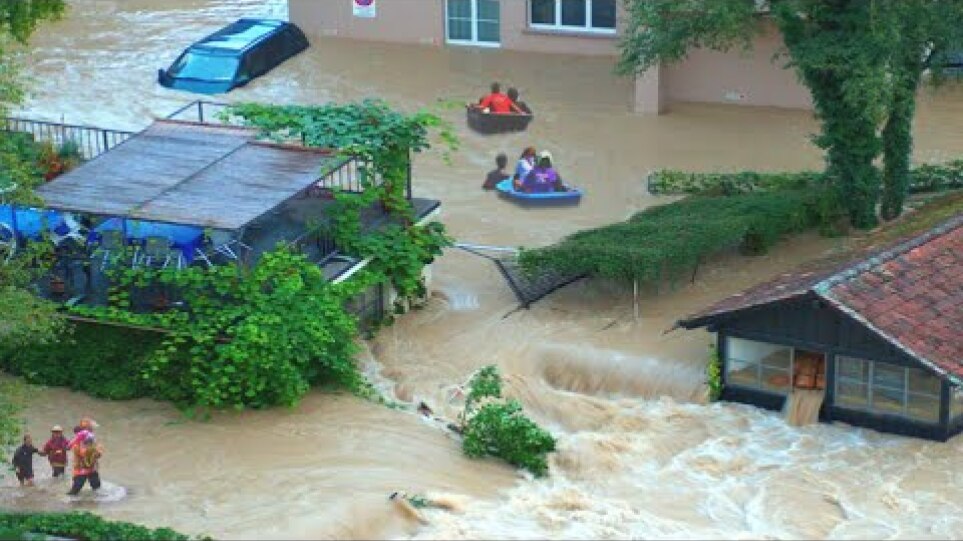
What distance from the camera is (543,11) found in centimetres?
4194

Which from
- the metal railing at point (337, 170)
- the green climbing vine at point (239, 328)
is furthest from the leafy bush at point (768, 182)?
the green climbing vine at point (239, 328)

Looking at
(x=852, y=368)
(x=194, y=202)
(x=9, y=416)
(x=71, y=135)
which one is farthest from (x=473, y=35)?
(x=9, y=416)

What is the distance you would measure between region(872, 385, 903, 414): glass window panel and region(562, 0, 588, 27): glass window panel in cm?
1631

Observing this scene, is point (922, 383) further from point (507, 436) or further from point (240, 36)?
point (240, 36)

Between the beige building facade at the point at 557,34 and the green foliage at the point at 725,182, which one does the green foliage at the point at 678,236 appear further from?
the beige building facade at the point at 557,34

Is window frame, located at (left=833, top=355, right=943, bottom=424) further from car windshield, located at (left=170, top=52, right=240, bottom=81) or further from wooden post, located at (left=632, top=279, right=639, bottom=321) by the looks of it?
car windshield, located at (left=170, top=52, right=240, bottom=81)

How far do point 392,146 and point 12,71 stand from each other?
6838 millimetres

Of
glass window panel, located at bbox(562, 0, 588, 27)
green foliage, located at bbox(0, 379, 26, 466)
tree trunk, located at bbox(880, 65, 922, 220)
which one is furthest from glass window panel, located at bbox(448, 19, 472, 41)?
green foliage, located at bbox(0, 379, 26, 466)

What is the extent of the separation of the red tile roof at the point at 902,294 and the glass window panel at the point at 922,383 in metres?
0.37

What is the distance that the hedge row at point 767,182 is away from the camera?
3472 cm

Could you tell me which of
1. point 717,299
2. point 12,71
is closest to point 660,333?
point 717,299

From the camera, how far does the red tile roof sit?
26484mm

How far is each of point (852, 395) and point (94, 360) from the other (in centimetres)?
1024

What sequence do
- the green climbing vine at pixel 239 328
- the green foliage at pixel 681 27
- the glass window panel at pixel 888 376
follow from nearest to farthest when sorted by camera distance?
1. the glass window panel at pixel 888 376
2. the green climbing vine at pixel 239 328
3. the green foliage at pixel 681 27
